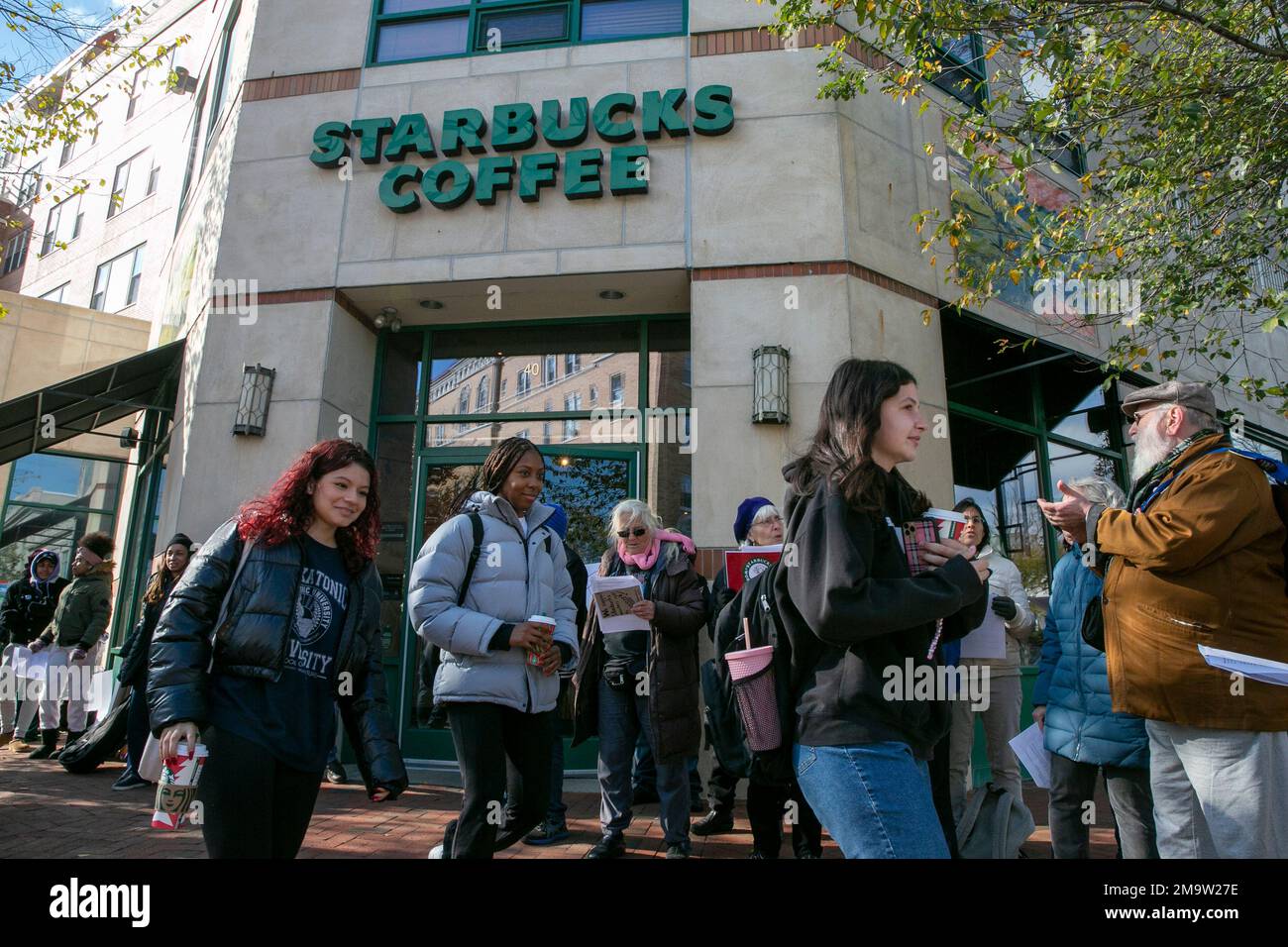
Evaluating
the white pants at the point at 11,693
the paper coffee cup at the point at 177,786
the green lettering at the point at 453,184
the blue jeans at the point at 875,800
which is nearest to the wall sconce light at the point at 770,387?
the green lettering at the point at 453,184

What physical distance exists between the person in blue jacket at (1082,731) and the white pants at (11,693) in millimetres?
9208

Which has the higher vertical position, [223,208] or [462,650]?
[223,208]

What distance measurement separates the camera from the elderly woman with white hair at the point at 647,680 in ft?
15.1

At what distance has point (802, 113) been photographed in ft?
25.8

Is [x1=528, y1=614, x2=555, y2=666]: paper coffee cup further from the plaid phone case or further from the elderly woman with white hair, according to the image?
the plaid phone case

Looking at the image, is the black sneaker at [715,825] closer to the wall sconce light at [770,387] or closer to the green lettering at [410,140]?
the wall sconce light at [770,387]

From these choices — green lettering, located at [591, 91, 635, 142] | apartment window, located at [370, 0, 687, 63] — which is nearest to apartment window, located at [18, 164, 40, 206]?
apartment window, located at [370, 0, 687, 63]

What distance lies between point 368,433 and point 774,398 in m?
4.25

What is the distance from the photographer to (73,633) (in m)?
8.16

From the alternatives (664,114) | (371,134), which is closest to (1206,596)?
(664,114)

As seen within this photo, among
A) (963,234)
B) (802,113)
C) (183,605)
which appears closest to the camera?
(183,605)

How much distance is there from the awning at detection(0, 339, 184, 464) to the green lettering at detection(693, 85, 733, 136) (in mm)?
6406
